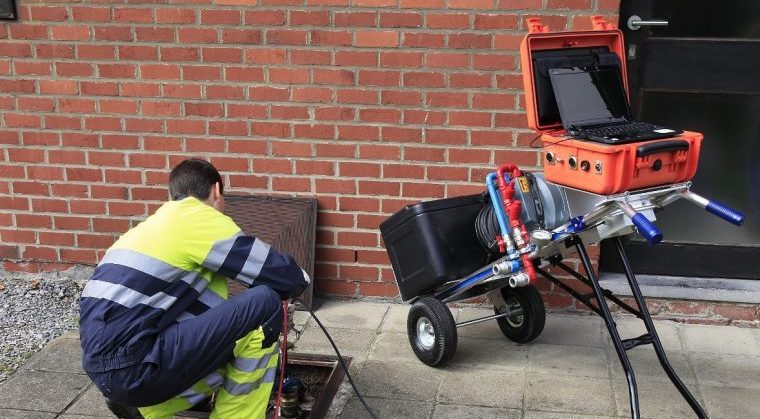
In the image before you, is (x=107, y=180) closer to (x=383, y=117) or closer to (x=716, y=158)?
(x=383, y=117)

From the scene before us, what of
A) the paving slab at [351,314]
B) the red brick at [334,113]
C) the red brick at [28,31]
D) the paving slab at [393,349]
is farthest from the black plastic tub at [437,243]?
the red brick at [28,31]

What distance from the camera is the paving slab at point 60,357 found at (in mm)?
3951

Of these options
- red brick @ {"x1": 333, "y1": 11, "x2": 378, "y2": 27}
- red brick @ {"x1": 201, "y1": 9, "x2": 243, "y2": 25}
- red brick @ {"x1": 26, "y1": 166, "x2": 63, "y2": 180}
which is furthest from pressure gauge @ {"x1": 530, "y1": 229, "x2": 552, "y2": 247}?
red brick @ {"x1": 26, "y1": 166, "x2": 63, "y2": 180}

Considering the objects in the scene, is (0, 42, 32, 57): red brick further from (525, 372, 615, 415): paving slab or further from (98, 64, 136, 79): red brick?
(525, 372, 615, 415): paving slab

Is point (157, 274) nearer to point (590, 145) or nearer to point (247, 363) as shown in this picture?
point (247, 363)

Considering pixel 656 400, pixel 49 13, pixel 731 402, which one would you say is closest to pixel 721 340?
pixel 731 402

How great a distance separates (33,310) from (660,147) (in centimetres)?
369

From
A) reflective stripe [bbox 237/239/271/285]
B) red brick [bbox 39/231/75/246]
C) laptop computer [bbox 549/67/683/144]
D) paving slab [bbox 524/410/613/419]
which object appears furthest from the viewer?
red brick [bbox 39/231/75/246]

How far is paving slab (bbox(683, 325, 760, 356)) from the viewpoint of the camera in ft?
13.5

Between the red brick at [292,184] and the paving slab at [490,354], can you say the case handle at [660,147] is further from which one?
the red brick at [292,184]

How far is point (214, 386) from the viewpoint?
9.77 ft

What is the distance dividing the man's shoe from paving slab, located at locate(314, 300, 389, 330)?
4.88ft

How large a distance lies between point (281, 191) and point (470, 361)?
5.06ft

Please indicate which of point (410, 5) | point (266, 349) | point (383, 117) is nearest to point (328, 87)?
point (383, 117)
